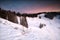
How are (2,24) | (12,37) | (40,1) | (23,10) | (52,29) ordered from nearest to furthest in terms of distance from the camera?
1. (12,37)
2. (2,24)
3. (23,10)
4. (40,1)
5. (52,29)

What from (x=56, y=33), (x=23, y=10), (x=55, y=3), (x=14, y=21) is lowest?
(x=56, y=33)

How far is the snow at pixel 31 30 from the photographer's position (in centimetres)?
154

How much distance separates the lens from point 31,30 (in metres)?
1.94

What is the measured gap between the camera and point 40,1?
1.99 meters

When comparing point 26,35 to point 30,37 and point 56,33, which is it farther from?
point 56,33

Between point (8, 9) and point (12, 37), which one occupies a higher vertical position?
point (8, 9)

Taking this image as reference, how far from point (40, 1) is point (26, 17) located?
411mm

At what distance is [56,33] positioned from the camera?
6.66ft

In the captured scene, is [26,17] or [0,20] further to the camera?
[26,17]

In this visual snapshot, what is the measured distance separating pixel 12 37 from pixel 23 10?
22.5 inches

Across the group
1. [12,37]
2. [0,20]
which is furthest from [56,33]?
[0,20]

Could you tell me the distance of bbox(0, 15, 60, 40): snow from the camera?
5.07ft

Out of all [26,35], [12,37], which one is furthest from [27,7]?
[12,37]

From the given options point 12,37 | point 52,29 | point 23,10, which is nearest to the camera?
point 12,37
